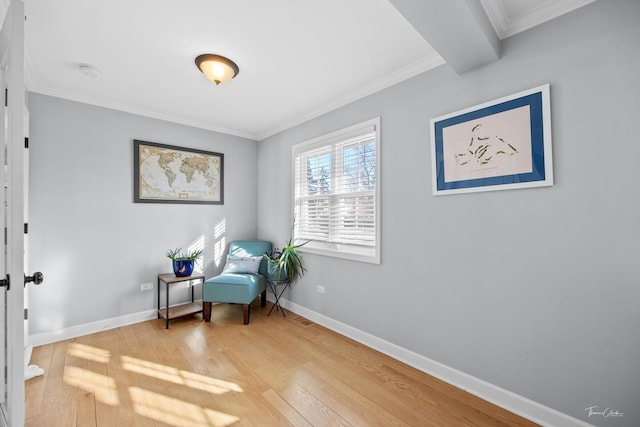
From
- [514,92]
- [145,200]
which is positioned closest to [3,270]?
[145,200]

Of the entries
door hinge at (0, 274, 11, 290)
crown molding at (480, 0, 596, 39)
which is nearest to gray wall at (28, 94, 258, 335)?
door hinge at (0, 274, 11, 290)

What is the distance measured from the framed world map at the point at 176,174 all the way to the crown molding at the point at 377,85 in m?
1.21

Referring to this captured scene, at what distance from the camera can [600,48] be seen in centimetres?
157

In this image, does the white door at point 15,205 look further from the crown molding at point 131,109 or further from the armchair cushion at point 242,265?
the armchair cushion at point 242,265

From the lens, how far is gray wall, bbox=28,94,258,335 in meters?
2.79

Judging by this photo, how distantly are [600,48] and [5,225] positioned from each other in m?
3.33

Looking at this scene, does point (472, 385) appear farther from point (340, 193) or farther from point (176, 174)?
point (176, 174)

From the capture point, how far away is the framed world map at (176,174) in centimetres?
337

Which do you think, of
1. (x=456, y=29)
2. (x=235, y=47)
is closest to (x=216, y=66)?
(x=235, y=47)

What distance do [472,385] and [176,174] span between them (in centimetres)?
381

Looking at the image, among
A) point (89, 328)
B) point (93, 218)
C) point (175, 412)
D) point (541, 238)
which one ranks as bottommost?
point (175, 412)

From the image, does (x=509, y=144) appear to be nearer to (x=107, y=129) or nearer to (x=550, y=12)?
(x=550, y=12)

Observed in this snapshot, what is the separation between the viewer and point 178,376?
2234 millimetres

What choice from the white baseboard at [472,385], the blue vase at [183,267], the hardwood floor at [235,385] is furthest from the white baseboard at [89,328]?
the white baseboard at [472,385]
